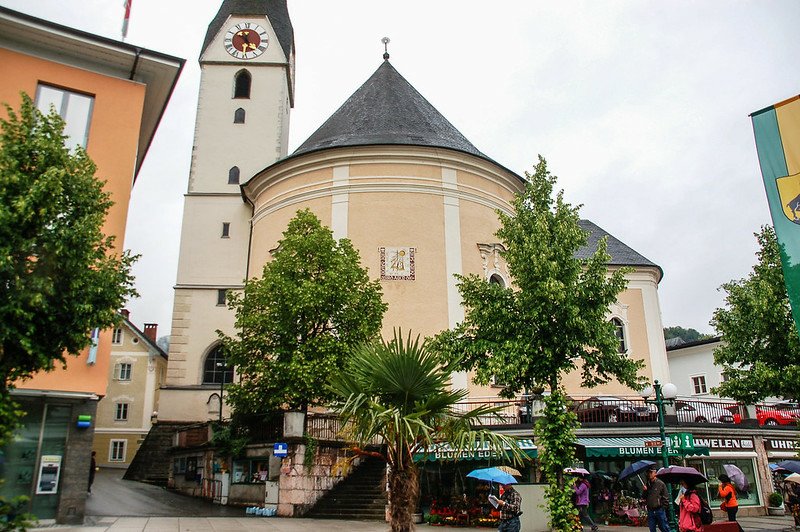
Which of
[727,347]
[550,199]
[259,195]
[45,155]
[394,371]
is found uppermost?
[259,195]

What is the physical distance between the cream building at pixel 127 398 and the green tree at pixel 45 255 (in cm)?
3223

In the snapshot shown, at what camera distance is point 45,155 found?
422 inches

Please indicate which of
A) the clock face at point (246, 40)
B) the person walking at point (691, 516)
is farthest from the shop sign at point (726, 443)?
the clock face at point (246, 40)

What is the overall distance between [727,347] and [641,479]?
474cm

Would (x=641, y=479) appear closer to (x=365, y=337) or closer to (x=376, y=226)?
(x=365, y=337)

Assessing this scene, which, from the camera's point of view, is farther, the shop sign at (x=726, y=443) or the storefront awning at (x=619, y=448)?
the shop sign at (x=726, y=443)

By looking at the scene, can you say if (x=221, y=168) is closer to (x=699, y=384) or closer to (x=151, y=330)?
(x=151, y=330)

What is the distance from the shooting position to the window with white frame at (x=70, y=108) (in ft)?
55.0

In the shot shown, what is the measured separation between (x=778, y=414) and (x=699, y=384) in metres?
20.6

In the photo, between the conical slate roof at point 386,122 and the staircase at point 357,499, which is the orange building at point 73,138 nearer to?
the staircase at point 357,499

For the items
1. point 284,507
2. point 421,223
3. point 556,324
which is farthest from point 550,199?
point 284,507

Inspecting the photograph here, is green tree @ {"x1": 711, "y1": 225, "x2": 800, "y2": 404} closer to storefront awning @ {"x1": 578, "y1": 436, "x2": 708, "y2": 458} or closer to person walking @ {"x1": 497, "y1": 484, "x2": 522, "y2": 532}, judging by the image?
storefront awning @ {"x1": 578, "y1": 436, "x2": 708, "y2": 458}

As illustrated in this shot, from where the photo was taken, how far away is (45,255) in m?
10.4

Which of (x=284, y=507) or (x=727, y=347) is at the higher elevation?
(x=727, y=347)
